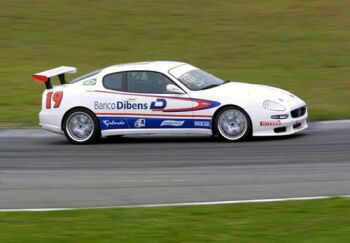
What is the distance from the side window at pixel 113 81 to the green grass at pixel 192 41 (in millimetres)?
2934

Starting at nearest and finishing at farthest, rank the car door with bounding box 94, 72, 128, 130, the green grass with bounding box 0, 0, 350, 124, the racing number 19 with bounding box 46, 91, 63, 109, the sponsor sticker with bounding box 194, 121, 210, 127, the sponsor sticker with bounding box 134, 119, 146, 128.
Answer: the sponsor sticker with bounding box 194, 121, 210, 127 → the sponsor sticker with bounding box 134, 119, 146, 128 → the car door with bounding box 94, 72, 128, 130 → the racing number 19 with bounding box 46, 91, 63, 109 → the green grass with bounding box 0, 0, 350, 124

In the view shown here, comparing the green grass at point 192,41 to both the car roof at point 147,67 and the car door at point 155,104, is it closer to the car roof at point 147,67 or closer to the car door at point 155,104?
the car roof at point 147,67

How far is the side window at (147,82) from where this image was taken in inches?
606

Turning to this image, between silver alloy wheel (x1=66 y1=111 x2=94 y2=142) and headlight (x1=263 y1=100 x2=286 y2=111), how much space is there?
310 centimetres

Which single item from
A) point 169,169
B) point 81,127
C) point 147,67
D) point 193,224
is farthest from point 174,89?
point 193,224

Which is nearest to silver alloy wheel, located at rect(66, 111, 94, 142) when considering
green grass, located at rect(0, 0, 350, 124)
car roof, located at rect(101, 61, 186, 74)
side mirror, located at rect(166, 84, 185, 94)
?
car roof, located at rect(101, 61, 186, 74)

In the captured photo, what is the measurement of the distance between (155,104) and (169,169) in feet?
9.17

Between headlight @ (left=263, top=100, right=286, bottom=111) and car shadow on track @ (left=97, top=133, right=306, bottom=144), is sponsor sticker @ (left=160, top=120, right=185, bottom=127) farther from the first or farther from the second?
headlight @ (left=263, top=100, right=286, bottom=111)

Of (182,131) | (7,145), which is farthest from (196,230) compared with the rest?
(7,145)

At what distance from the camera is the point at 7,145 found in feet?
51.3

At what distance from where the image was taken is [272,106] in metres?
14.9

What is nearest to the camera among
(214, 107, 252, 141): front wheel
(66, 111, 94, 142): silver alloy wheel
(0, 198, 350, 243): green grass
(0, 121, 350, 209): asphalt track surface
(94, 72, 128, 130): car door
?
(0, 198, 350, 243): green grass

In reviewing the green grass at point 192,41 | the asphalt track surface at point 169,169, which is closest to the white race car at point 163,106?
the asphalt track surface at point 169,169

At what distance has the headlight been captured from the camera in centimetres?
1482
